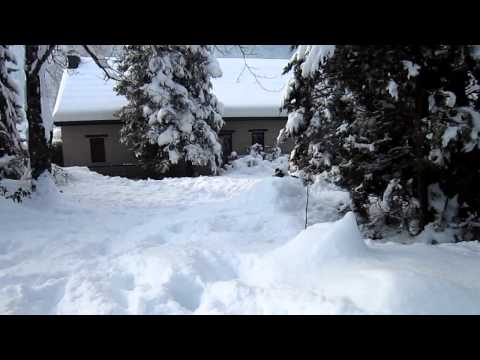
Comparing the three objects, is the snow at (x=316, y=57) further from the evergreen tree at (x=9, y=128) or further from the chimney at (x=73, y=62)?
the chimney at (x=73, y=62)

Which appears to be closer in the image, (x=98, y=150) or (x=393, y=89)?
(x=393, y=89)

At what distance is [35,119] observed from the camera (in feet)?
24.1

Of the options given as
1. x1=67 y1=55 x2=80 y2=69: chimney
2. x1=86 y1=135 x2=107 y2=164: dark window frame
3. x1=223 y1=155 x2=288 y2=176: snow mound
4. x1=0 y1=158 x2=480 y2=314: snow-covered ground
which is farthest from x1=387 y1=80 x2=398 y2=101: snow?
x1=67 y1=55 x2=80 y2=69: chimney

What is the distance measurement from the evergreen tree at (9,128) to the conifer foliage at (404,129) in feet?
16.4

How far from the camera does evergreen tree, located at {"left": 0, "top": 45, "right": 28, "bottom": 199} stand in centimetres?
584

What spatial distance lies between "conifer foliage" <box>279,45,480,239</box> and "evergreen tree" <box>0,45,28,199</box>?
501 cm

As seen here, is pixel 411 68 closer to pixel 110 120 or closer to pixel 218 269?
pixel 218 269

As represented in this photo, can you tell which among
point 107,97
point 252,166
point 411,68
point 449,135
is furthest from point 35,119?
point 107,97

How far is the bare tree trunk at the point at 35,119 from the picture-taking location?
7.20m

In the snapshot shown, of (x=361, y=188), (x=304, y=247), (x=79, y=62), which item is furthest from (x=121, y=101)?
(x=304, y=247)

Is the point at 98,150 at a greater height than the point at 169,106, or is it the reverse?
the point at 169,106

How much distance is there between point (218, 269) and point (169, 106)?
43.6 ft

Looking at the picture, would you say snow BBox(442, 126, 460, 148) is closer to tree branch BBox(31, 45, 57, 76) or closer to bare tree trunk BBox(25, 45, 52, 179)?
tree branch BBox(31, 45, 57, 76)
